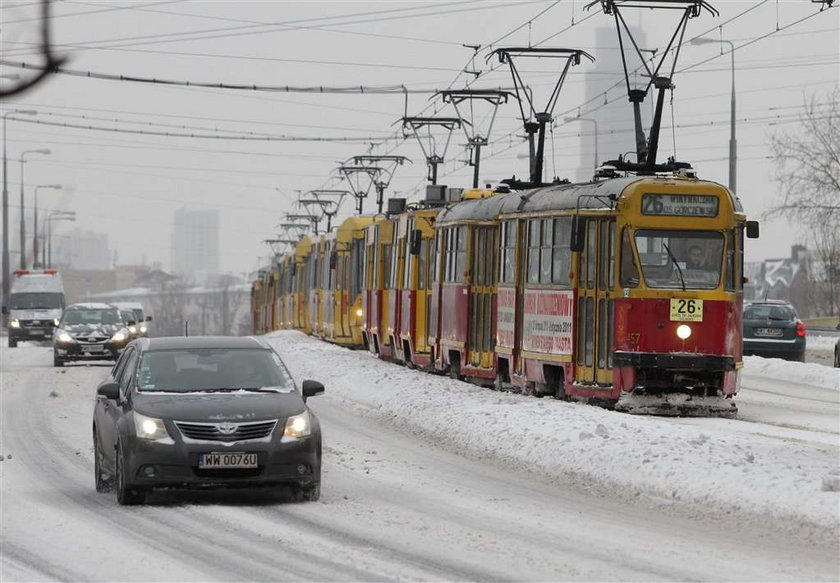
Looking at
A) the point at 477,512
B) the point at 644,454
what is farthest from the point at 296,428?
the point at 644,454

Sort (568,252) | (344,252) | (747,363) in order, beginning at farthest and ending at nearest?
1. (344,252)
2. (747,363)
3. (568,252)

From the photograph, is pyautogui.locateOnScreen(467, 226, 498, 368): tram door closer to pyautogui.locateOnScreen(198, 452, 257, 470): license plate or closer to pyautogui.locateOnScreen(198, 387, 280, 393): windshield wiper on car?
pyautogui.locateOnScreen(198, 387, 280, 393): windshield wiper on car

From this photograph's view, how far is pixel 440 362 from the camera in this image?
32219mm

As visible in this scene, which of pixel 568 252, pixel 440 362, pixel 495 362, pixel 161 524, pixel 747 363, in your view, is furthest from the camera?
pixel 747 363

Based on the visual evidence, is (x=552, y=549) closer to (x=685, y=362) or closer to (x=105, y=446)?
(x=105, y=446)

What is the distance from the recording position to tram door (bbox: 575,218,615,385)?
2275 cm

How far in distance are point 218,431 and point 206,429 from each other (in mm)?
107

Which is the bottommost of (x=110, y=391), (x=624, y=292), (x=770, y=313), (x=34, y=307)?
(x=34, y=307)

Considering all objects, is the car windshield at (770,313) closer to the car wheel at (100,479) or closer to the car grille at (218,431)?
the car wheel at (100,479)

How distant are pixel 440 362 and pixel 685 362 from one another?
10562 millimetres

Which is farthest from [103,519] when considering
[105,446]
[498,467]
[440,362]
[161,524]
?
[440,362]

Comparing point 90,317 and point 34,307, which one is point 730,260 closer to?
point 90,317

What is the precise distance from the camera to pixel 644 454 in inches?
599

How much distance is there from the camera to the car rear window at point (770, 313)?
40.0 m
